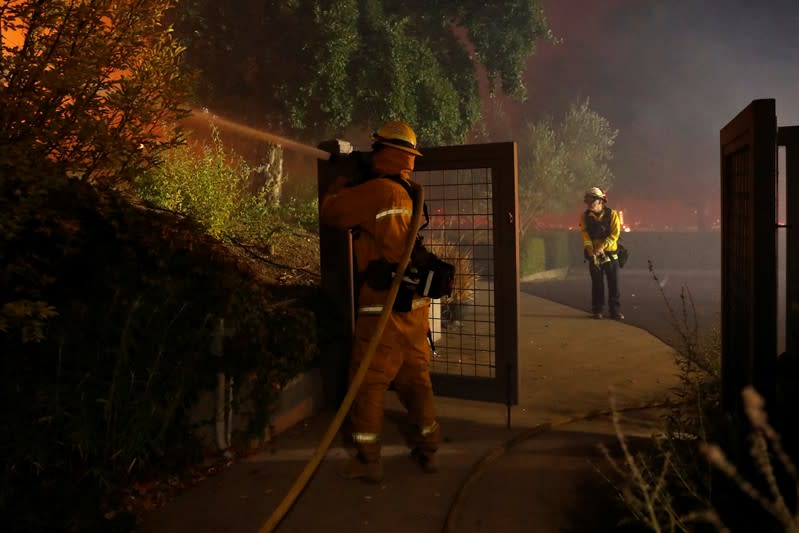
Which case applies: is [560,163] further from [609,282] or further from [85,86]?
[85,86]

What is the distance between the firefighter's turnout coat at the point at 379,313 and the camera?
165 inches

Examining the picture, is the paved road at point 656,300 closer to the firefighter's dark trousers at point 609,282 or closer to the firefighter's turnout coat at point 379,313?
the firefighter's dark trousers at point 609,282

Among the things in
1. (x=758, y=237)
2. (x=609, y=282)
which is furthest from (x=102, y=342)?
(x=609, y=282)

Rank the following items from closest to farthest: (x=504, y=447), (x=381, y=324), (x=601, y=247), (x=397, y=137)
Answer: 1. (x=381, y=324)
2. (x=397, y=137)
3. (x=504, y=447)
4. (x=601, y=247)

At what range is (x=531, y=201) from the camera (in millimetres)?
33750

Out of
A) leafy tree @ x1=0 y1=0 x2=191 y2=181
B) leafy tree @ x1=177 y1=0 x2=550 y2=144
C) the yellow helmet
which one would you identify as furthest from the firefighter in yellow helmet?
leafy tree @ x1=177 y1=0 x2=550 y2=144

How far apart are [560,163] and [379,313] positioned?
103 feet

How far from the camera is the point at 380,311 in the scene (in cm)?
421

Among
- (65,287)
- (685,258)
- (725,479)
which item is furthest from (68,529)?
(685,258)

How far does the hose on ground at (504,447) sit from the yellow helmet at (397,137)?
2016 mm

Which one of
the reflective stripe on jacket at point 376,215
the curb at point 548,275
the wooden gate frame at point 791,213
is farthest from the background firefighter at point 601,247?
the curb at point 548,275

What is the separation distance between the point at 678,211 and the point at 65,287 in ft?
264

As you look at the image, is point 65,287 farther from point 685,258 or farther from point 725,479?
point 685,258

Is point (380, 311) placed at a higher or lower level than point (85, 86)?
lower
